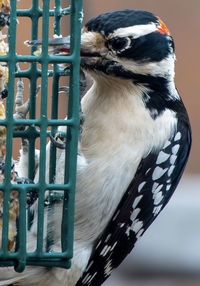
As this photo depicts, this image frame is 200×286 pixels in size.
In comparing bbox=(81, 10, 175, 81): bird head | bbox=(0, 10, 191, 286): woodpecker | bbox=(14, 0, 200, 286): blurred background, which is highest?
bbox=(81, 10, 175, 81): bird head

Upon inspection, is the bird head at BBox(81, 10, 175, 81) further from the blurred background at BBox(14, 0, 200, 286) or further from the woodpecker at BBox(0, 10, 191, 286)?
the blurred background at BBox(14, 0, 200, 286)

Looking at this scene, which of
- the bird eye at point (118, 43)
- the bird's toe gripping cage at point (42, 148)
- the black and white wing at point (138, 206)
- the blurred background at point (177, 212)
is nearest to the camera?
the bird's toe gripping cage at point (42, 148)

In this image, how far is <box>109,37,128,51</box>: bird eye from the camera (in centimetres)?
287

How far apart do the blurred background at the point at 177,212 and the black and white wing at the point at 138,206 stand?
8.28ft

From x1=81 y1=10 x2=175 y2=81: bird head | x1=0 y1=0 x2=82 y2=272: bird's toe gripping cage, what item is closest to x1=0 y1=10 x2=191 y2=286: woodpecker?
x1=81 y1=10 x2=175 y2=81: bird head

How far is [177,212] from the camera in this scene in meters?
6.16

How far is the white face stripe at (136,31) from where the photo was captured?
2879 millimetres

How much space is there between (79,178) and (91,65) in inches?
17.5

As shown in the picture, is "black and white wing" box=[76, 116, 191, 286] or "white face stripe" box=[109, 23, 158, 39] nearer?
"white face stripe" box=[109, 23, 158, 39]

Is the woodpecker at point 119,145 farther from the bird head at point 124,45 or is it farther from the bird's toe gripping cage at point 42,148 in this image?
the bird's toe gripping cage at point 42,148

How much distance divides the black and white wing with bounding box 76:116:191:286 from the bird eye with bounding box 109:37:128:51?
468mm

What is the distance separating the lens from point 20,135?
2838 mm

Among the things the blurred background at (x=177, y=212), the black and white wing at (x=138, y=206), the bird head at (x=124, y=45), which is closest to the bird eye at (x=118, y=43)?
the bird head at (x=124, y=45)

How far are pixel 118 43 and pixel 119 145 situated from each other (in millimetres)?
404
